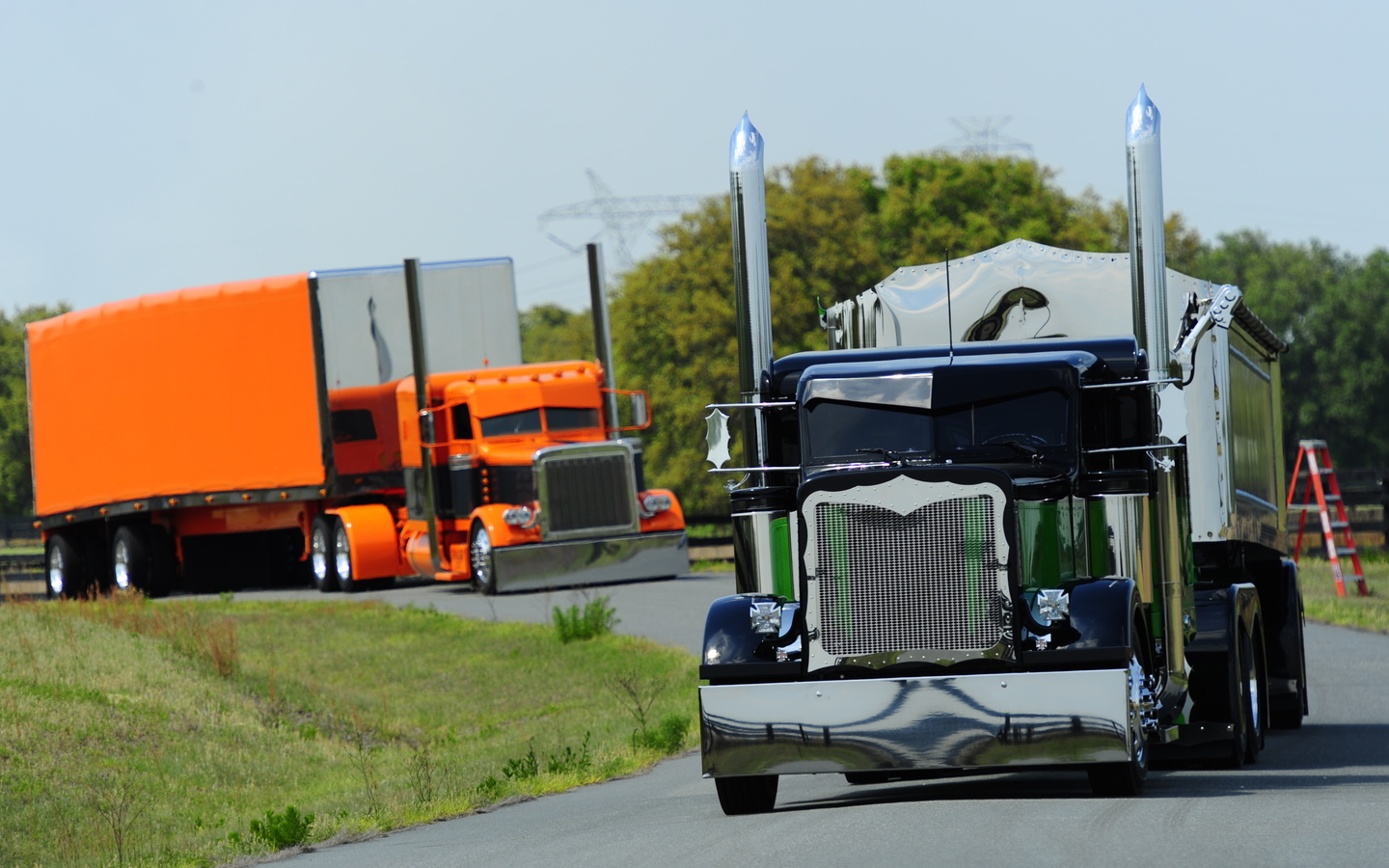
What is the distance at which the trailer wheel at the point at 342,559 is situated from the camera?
3050 cm

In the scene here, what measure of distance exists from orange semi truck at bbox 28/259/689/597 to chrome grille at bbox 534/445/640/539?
31 millimetres

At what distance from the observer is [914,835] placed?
8539 millimetres

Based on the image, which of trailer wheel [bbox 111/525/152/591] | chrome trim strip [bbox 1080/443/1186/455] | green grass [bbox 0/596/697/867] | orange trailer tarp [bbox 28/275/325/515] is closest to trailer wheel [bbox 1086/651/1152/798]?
chrome trim strip [bbox 1080/443/1186/455]

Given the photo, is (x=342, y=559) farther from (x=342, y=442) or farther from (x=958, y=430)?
(x=958, y=430)

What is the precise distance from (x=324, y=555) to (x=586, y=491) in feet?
18.0

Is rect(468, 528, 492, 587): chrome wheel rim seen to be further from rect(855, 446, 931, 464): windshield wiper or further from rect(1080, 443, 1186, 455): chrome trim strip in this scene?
rect(1080, 443, 1186, 455): chrome trim strip

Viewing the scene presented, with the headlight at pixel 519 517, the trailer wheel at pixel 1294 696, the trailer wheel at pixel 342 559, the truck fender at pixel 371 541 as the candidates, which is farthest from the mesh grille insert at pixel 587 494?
the trailer wheel at pixel 1294 696

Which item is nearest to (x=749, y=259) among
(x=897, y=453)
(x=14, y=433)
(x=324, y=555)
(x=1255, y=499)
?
(x=897, y=453)

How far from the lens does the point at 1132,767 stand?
9.55 metres

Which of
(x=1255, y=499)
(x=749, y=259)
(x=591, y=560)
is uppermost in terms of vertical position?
(x=749, y=259)

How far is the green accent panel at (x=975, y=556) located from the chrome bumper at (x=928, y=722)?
331 millimetres

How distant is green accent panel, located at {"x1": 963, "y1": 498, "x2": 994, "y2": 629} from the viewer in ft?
30.4

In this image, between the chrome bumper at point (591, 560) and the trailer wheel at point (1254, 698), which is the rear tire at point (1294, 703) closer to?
the trailer wheel at point (1254, 698)

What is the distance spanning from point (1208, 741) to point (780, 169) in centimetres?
4325
